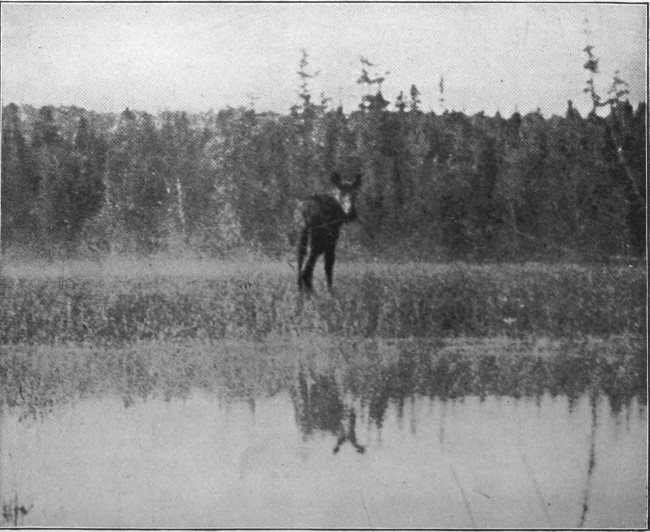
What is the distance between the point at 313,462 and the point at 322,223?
0.89m

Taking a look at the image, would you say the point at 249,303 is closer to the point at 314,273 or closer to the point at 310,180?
the point at 314,273

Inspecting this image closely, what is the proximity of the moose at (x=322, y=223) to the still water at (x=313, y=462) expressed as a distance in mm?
396

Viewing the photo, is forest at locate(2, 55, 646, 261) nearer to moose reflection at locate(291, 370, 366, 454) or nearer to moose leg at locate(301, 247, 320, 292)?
moose leg at locate(301, 247, 320, 292)

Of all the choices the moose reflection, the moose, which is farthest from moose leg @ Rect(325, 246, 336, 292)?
the moose reflection

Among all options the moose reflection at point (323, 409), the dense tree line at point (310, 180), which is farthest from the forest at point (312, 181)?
the moose reflection at point (323, 409)

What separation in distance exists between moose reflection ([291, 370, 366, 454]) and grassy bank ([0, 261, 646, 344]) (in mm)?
186

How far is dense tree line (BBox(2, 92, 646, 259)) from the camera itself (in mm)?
3029

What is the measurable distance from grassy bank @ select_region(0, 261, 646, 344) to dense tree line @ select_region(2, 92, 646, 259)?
0.28ft

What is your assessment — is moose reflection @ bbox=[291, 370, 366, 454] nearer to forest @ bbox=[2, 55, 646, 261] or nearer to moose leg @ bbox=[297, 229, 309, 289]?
moose leg @ bbox=[297, 229, 309, 289]

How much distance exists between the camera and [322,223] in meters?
3.01

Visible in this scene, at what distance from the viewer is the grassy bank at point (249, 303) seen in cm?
301

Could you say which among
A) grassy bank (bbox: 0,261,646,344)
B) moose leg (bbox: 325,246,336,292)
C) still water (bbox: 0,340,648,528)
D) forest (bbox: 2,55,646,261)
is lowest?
still water (bbox: 0,340,648,528)

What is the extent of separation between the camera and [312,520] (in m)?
2.95

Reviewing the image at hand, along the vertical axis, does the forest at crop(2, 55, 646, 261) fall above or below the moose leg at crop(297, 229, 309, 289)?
above
